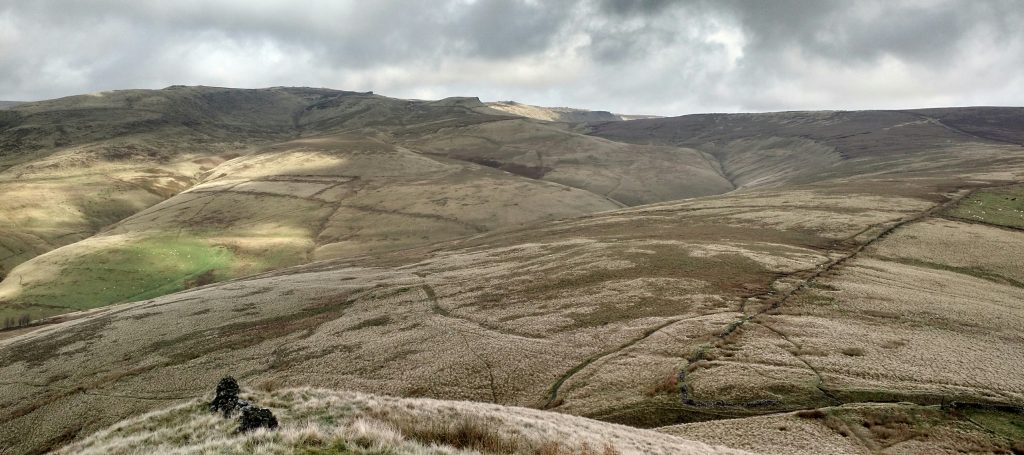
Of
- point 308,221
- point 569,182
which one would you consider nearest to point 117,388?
point 308,221

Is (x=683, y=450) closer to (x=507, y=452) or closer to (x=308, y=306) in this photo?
(x=507, y=452)

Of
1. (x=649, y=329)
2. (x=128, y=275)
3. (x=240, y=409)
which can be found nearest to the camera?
(x=240, y=409)

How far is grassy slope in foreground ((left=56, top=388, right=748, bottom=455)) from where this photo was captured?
1428cm

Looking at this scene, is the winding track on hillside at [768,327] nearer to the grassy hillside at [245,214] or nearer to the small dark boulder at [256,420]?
the small dark boulder at [256,420]

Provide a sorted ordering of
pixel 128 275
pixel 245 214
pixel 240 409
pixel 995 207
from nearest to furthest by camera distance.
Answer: pixel 240 409
pixel 995 207
pixel 128 275
pixel 245 214

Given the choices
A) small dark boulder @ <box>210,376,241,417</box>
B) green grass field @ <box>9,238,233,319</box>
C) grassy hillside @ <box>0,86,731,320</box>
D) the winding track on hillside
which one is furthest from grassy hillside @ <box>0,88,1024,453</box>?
small dark boulder @ <box>210,376,241,417</box>

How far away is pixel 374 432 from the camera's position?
15.1 metres

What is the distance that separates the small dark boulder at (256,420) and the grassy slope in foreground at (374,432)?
508mm

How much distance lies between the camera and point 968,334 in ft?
107

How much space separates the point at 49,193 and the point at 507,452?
8425 inches

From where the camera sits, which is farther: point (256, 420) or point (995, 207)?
point (995, 207)

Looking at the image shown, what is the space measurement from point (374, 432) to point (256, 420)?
5.43 m

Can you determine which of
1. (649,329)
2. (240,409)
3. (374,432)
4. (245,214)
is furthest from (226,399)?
(245,214)

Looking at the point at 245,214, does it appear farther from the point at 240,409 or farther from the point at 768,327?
the point at 768,327
